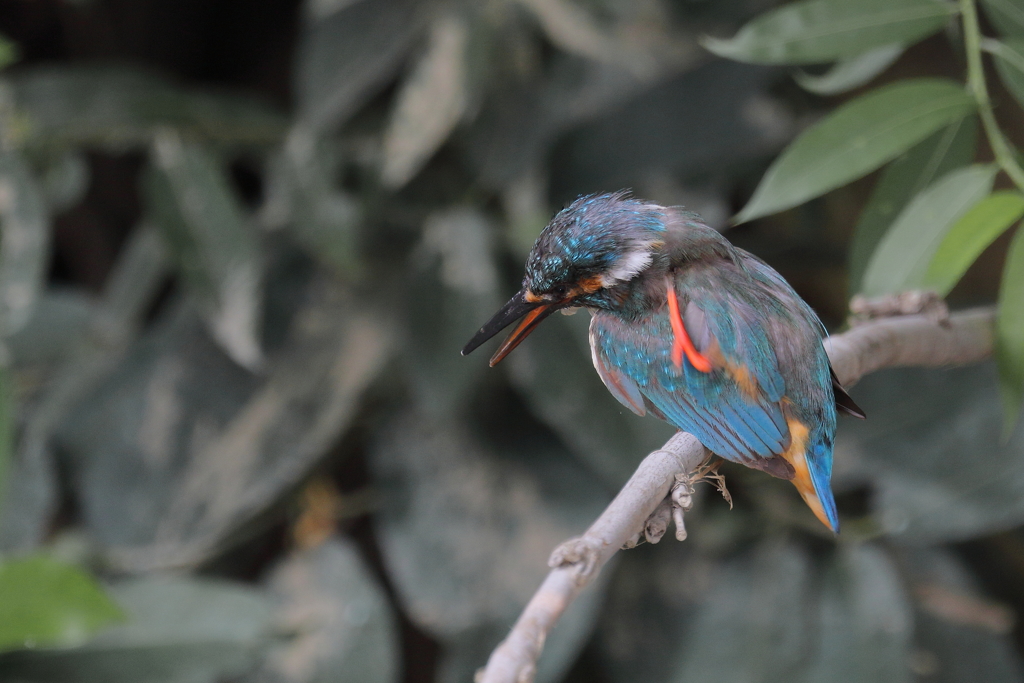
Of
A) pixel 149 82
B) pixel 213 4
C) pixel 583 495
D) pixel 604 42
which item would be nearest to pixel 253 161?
pixel 149 82

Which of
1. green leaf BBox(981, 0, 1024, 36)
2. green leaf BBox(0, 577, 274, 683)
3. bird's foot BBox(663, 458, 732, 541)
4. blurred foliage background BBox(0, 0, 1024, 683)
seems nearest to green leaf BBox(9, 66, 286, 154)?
blurred foliage background BBox(0, 0, 1024, 683)

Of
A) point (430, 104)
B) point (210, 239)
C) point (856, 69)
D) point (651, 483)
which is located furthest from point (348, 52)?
point (651, 483)

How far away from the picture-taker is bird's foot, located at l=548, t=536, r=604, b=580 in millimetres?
376

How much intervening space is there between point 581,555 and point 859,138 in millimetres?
476

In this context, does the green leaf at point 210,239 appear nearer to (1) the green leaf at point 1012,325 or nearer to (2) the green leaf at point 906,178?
(2) the green leaf at point 906,178

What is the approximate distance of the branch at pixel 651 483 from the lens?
337 mm

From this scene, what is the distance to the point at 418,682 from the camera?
1783 mm

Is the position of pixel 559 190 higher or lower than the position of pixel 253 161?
lower

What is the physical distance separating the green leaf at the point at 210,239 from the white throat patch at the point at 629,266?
34.6 inches

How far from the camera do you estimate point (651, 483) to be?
425 millimetres

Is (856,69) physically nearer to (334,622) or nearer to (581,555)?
(581,555)

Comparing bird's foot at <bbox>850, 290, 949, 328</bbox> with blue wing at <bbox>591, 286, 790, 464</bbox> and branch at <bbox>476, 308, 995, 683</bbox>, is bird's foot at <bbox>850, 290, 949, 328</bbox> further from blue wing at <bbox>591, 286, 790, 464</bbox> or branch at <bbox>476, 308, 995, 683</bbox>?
blue wing at <bbox>591, 286, 790, 464</bbox>

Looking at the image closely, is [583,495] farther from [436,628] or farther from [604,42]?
[604,42]

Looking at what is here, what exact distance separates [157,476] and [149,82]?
0.61 metres
